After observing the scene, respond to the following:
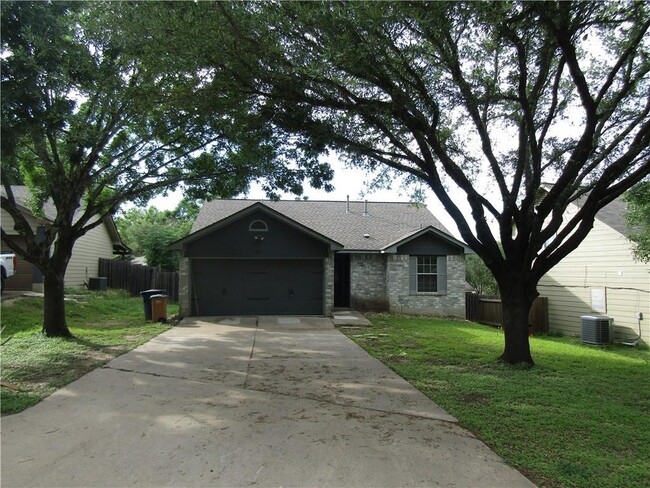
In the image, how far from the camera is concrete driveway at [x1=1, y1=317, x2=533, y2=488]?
3.77 meters

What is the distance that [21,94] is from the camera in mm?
7543

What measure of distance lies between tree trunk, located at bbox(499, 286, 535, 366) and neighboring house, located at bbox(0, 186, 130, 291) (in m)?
13.9

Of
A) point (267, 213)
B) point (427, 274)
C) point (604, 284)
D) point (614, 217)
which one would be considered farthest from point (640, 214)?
point (267, 213)

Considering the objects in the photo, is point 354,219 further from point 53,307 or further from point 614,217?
point 53,307

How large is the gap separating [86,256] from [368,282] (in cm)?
1440

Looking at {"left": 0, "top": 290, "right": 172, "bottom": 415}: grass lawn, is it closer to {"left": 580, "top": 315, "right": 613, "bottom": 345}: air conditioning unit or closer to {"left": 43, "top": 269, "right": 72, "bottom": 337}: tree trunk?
{"left": 43, "top": 269, "right": 72, "bottom": 337}: tree trunk

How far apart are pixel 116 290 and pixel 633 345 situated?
22.1 metres

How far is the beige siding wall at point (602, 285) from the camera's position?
14.2 metres

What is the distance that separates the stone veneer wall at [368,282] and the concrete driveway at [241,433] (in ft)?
34.4

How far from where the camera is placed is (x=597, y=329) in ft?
46.3

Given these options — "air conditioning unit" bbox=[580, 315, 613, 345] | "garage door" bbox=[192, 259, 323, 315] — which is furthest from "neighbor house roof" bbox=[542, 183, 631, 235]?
"garage door" bbox=[192, 259, 323, 315]

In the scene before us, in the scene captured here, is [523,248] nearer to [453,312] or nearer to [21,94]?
[21,94]

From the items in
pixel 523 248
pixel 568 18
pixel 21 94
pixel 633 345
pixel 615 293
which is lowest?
pixel 633 345

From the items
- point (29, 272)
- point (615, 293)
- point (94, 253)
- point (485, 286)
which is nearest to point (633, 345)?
point (615, 293)
